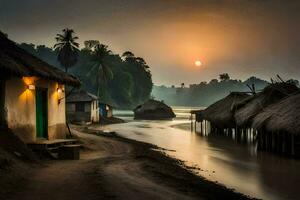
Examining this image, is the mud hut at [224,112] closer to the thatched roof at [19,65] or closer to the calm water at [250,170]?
the calm water at [250,170]

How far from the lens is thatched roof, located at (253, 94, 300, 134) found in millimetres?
22703

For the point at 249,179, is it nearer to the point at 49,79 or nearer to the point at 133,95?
the point at 49,79

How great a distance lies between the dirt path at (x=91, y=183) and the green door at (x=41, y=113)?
164 inches

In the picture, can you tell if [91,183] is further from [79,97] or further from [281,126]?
[79,97]

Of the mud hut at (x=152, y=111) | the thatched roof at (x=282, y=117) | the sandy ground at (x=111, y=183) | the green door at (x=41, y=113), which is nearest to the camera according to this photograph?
the sandy ground at (x=111, y=183)

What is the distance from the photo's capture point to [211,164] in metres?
22.7

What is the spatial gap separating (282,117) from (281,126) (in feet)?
3.40

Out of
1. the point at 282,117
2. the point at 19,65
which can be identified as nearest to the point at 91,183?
the point at 19,65

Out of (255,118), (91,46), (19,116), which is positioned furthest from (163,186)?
(91,46)

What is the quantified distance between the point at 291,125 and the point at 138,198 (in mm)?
14588

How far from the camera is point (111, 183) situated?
1184cm

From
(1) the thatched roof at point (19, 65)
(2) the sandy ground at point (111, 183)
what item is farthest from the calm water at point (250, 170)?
(1) the thatched roof at point (19, 65)

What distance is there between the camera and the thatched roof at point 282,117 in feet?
74.5

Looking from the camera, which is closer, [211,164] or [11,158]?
[11,158]
